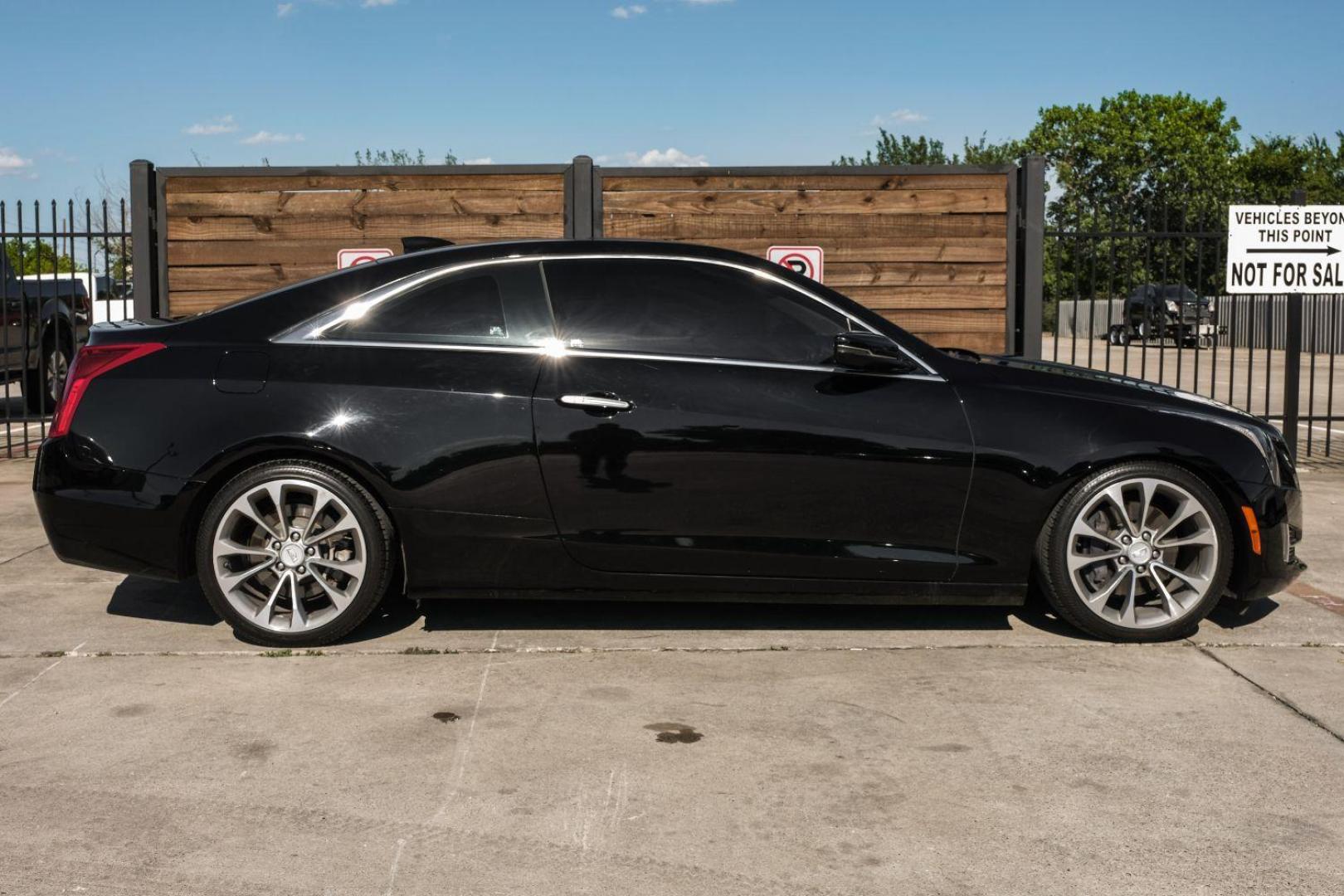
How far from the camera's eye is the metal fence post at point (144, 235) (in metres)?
9.92

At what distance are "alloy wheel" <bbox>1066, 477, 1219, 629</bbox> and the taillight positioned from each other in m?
3.58

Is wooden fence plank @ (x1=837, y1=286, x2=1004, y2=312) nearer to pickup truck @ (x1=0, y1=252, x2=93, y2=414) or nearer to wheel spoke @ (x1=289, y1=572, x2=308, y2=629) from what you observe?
wheel spoke @ (x1=289, y1=572, x2=308, y2=629)

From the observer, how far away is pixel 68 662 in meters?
5.04

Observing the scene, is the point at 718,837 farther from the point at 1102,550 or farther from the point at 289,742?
the point at 1102,550

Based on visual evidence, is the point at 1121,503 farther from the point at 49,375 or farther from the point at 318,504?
the point at 49,375

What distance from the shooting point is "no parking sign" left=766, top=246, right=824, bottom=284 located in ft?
32.9

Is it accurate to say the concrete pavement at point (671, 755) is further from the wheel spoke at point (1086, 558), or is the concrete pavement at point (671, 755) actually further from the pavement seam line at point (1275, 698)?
the wheel spoke at point (1086, 558)

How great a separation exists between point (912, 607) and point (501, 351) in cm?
214

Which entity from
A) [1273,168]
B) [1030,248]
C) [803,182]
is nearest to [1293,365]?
[1030,248]

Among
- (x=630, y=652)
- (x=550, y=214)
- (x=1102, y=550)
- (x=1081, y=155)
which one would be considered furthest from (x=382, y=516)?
(x=1081, y=155)

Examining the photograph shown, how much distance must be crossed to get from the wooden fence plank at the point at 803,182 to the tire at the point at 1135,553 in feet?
17.1

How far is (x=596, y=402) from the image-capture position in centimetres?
508

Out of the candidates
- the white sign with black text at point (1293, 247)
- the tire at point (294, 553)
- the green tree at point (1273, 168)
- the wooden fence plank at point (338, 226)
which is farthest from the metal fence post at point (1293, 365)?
the green tree at point (1273, 168)

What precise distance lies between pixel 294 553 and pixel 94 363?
106 centimetres
